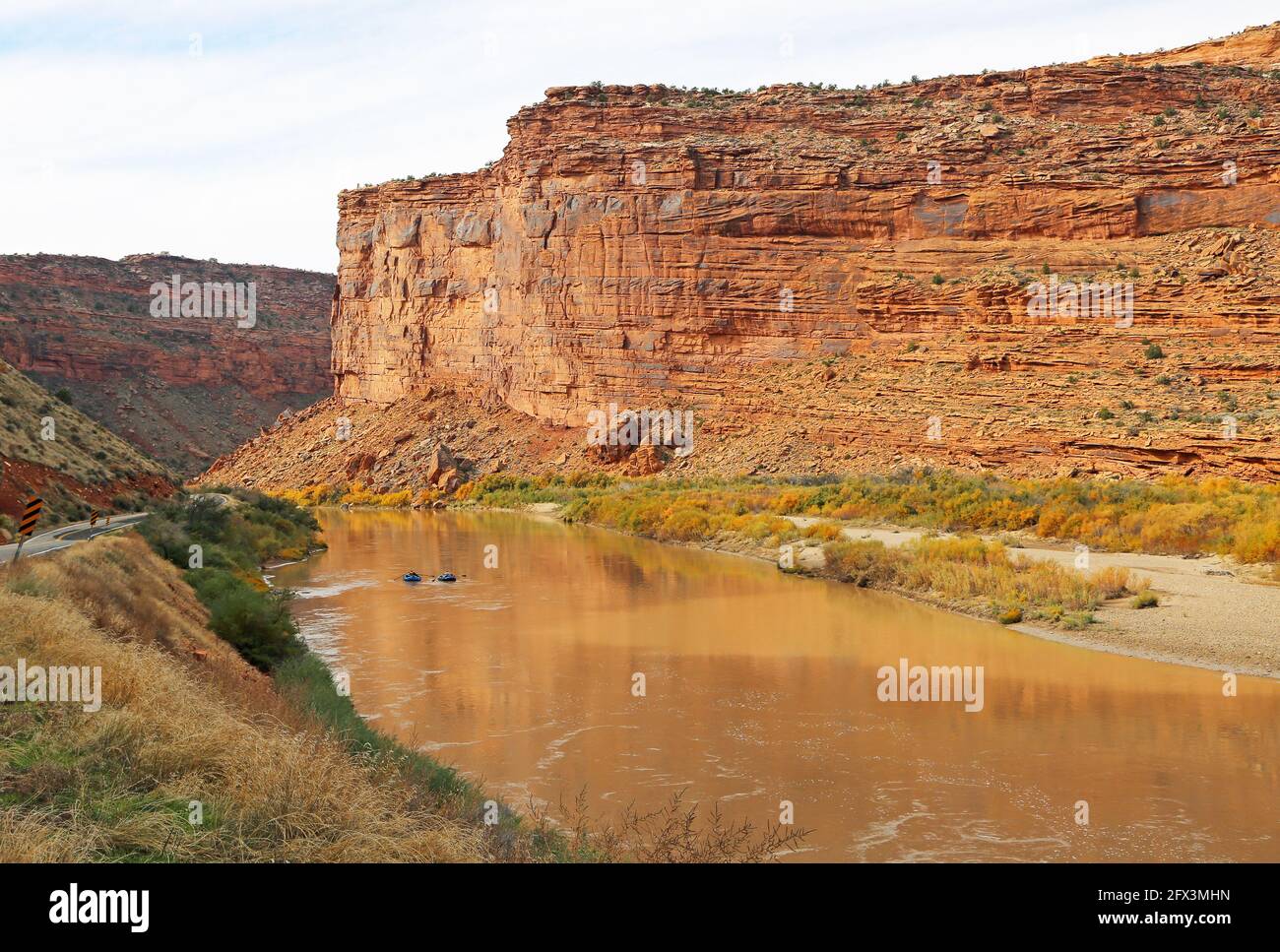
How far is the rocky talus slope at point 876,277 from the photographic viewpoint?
132 ft

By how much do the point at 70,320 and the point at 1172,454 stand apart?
7665 centimetres

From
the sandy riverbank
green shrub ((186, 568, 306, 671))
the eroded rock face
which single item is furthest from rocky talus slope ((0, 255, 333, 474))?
the sandy riverbank

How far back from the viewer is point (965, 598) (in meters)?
20.5

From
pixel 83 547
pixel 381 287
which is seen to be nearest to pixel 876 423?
pixel 83 547

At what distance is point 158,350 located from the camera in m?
83.9

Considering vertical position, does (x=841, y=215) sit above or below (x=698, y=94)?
below

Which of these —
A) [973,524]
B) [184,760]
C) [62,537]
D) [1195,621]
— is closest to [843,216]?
[973,524]

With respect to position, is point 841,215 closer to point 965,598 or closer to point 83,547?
point 965,598

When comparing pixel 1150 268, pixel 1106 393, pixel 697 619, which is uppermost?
pixel 1150 268

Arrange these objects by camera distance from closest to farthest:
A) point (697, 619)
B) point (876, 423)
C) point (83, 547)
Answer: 1. point (83, 547)
2. point (697, 619)
3. point (876, 423)

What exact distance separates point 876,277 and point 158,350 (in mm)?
58050

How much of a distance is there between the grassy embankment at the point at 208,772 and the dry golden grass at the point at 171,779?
0.04ft

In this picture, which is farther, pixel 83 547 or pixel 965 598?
pixel 965 598
